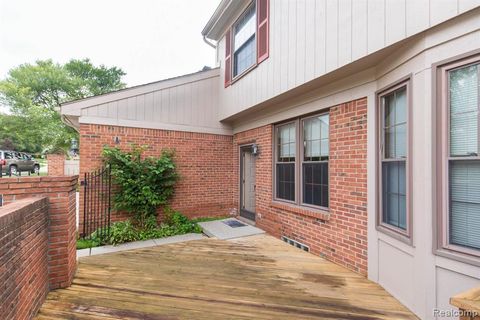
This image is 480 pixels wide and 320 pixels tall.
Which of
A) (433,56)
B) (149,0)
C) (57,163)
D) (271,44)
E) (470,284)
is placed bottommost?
(470,284)

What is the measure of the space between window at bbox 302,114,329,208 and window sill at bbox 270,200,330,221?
0.14 metres

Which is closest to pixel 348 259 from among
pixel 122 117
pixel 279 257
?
pixel 279 257

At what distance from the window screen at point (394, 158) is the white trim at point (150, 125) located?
15.2 ft

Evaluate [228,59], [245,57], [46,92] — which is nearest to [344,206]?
[245,57]

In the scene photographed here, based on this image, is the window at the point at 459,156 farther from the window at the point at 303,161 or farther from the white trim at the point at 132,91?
the white trim at the point at 132,91

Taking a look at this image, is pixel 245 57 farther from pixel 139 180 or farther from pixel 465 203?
pixel 465 203

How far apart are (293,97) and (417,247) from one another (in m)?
3.18

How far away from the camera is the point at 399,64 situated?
9.25 feet

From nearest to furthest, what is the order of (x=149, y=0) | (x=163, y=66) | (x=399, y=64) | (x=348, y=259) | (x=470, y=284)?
(x=470, y=284), (x=399, y=64), (x=348, y=259), (x=149, y=0), (x=163, y=66)

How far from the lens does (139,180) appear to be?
5.72m

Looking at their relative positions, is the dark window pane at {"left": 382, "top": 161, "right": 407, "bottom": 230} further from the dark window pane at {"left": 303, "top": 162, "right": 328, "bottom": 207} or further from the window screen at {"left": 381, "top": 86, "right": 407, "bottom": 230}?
the dark window pane at {"left": 303, "top": 162, "right": 328, "bottom": 207}

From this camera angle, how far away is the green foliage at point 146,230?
5.01 meters

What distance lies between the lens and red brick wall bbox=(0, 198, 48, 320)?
6.06 ft

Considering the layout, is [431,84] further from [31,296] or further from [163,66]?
[163,66]
